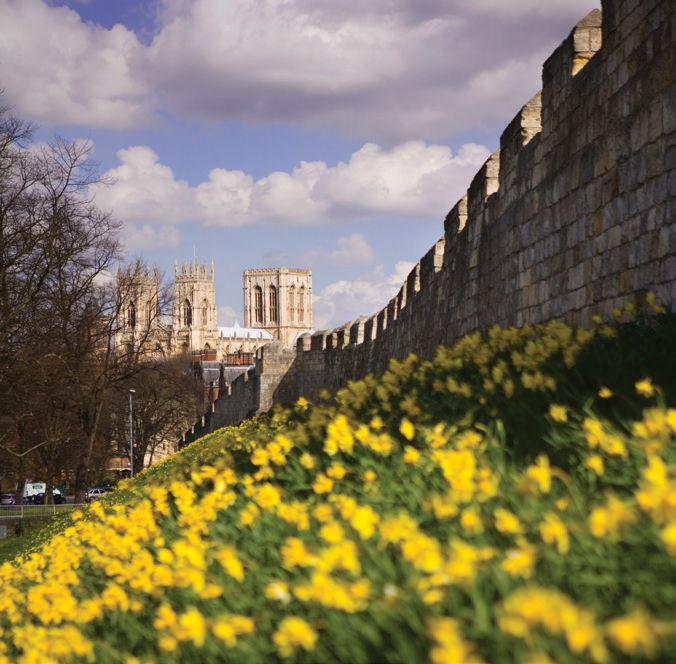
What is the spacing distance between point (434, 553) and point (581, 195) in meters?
6.61

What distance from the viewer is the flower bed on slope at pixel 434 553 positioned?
7.97 ft

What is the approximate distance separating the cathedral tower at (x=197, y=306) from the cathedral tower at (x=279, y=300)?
11.2 m

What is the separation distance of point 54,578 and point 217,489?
102 centimetres

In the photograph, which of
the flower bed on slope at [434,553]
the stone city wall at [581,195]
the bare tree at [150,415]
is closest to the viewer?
the flower bed on slope at [434,553]

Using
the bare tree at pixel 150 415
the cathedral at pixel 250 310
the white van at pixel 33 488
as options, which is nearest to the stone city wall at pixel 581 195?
the bare tree at pixel 150 415

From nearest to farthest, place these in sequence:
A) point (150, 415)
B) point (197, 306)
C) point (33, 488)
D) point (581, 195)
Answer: point (581, 195), point (150, 415), point (33, 488), point (197, 306)

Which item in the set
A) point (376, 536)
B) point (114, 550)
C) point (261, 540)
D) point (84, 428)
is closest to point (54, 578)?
point (114, 550)

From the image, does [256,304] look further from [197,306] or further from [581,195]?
[581,195]

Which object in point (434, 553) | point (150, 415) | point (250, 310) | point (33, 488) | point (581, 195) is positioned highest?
point (250, 310)

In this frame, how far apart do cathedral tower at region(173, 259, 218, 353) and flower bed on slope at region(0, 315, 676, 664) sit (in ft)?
566

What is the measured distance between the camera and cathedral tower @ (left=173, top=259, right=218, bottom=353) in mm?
178750

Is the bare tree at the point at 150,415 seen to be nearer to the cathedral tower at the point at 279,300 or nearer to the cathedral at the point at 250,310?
the cathedral at the point at 250,310

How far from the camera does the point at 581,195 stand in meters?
8.57

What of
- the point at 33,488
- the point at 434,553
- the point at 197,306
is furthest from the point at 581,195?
the point at 197,306
